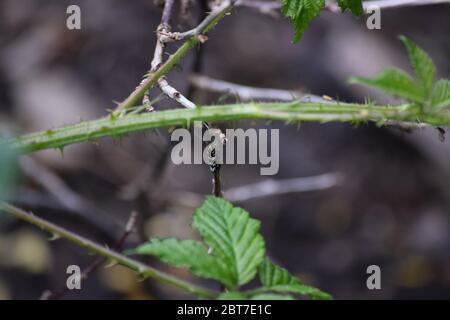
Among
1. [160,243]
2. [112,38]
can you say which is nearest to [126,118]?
[160,243]

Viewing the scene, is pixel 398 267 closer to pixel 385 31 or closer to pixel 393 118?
pixel 385 31

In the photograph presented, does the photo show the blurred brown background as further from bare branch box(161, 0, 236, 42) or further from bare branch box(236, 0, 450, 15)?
bare branch box(161, 0, 236, 42)

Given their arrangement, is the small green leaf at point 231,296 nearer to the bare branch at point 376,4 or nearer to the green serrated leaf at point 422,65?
the green serrated leaf at point 422,65

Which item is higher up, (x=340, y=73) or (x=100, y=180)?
(x=340, y=73)

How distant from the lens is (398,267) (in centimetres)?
326

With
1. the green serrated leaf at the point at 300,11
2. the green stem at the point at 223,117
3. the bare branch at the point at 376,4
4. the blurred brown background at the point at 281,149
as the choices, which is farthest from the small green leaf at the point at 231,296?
the blurred brown background at the point at 281,149

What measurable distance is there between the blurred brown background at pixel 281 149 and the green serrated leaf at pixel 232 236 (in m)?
→ 2.04

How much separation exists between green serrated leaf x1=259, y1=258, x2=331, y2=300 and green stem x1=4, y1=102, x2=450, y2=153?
258 millimetres

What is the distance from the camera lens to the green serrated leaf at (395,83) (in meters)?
0.84

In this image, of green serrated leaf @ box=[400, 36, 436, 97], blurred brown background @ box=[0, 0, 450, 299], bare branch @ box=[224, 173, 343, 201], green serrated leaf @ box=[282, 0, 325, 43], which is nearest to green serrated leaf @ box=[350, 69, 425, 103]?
green serrated leaf @ box=[400, 36, 436, 97]

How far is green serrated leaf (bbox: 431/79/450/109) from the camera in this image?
920 mm

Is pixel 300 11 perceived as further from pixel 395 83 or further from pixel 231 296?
pixel 231 296

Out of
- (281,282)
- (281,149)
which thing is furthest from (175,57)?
(281,149)

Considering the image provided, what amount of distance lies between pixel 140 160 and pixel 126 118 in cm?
228
